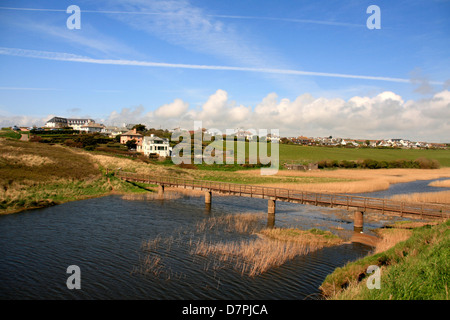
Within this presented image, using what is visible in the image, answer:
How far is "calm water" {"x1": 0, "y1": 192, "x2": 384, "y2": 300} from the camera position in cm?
1516

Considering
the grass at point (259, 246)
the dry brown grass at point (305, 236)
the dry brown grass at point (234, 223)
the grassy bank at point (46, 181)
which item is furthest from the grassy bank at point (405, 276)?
the grassy bank at point (46, 181)

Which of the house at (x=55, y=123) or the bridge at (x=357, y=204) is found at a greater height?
the house at (x=55, y=123)

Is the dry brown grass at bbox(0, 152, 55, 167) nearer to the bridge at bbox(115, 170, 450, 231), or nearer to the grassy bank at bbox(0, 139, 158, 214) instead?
the grassy bank at bbox(0, 139, 158, 214)

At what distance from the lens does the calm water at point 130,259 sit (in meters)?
15.2

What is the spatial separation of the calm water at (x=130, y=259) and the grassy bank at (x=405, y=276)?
1.83 m

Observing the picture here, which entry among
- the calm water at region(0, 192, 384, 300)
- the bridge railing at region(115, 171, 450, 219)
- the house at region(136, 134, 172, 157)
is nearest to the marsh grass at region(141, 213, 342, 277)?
the calm water at region(0, 192, 384, 300)

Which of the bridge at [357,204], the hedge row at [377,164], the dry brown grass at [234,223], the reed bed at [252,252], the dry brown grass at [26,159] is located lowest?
the dry brown grass at [234,223]

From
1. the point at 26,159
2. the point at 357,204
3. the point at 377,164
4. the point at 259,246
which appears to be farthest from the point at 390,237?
the point at 377,164

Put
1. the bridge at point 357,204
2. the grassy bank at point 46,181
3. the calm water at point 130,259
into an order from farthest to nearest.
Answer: the grassy bank at point 46,181 → the bridge at point 357,204 → the calm water at point 130,259

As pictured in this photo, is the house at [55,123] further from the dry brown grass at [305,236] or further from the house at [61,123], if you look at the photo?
the dry brown grass at [305,236]

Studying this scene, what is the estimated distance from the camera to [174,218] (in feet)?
103

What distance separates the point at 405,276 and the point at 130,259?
15.6 metres

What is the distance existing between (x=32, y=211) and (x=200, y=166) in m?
52.3

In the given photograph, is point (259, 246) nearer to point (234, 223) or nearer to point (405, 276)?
point (234, 223)
